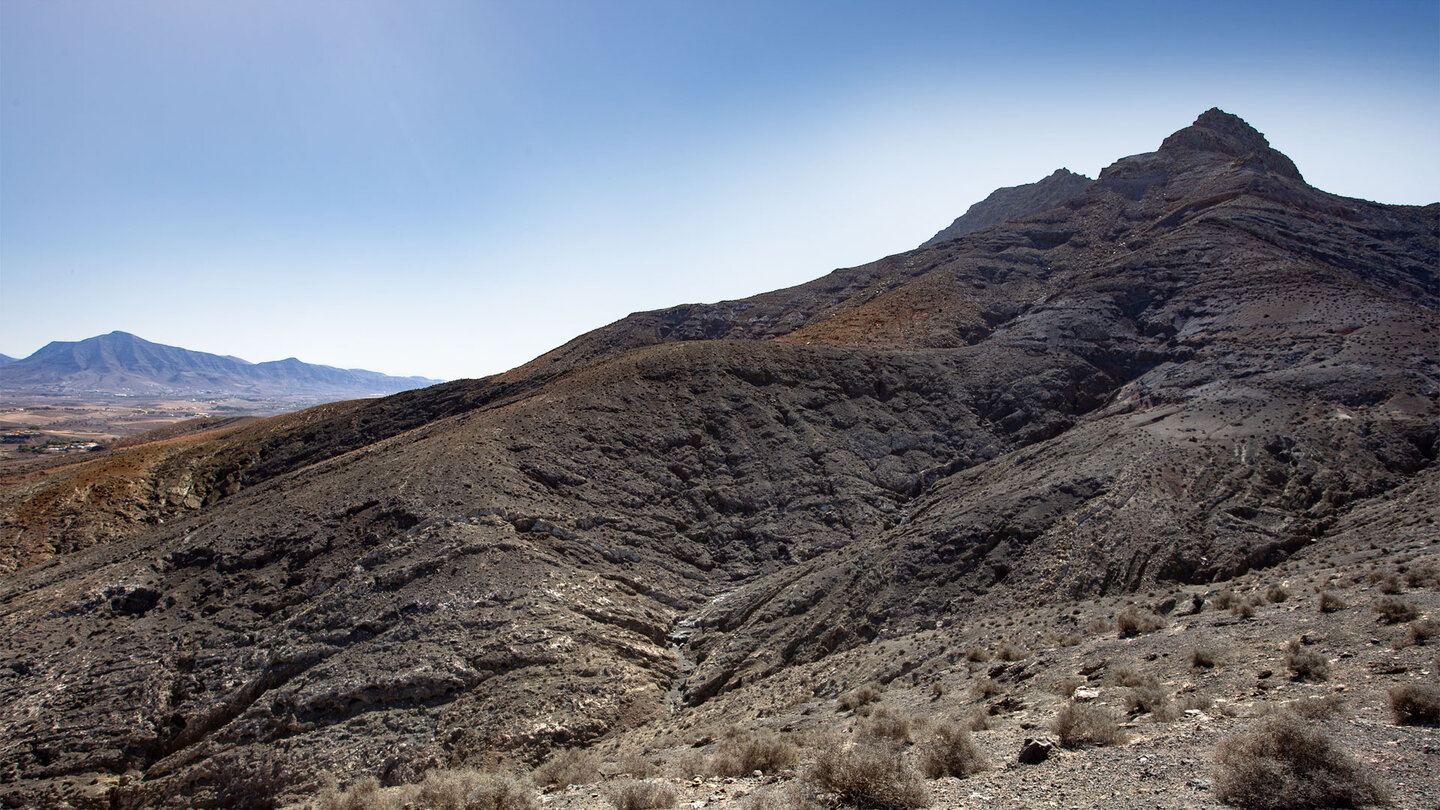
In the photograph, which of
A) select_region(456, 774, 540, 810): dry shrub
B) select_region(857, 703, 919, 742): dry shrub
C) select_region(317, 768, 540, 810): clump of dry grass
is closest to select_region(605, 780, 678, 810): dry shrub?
select_region(456, 774, 540, 810): dry shrub

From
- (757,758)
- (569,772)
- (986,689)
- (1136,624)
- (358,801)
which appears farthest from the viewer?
(1136,624)

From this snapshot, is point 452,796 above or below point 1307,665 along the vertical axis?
below

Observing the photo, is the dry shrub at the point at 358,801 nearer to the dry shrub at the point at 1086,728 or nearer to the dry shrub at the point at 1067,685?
the dry shrub at the point at 1086,728

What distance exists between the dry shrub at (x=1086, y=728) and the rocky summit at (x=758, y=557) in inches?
16.0

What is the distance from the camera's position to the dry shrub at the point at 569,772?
1356 cm

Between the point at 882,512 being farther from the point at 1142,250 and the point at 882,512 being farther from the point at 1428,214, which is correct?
the point at 1428,214

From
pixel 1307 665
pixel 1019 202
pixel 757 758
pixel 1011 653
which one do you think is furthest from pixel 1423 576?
pixel 1019 202

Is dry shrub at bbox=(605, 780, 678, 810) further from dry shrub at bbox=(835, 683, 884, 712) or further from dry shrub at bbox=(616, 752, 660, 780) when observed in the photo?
dry shrub at bbox=(835, 683, 884, 712)

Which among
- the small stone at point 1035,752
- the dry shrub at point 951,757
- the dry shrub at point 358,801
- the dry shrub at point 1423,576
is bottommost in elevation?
the dry shrub at point 358,801

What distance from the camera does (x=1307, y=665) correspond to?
9.99 metres

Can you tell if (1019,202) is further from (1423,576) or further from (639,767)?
(639,767)

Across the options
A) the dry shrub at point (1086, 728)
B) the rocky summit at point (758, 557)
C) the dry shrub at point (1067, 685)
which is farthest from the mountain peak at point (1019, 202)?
the dry shrub at point (1086, 728)

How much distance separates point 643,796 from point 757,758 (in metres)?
2.18

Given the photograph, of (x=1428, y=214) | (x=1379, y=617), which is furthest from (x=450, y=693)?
(x=1428, y=214)
